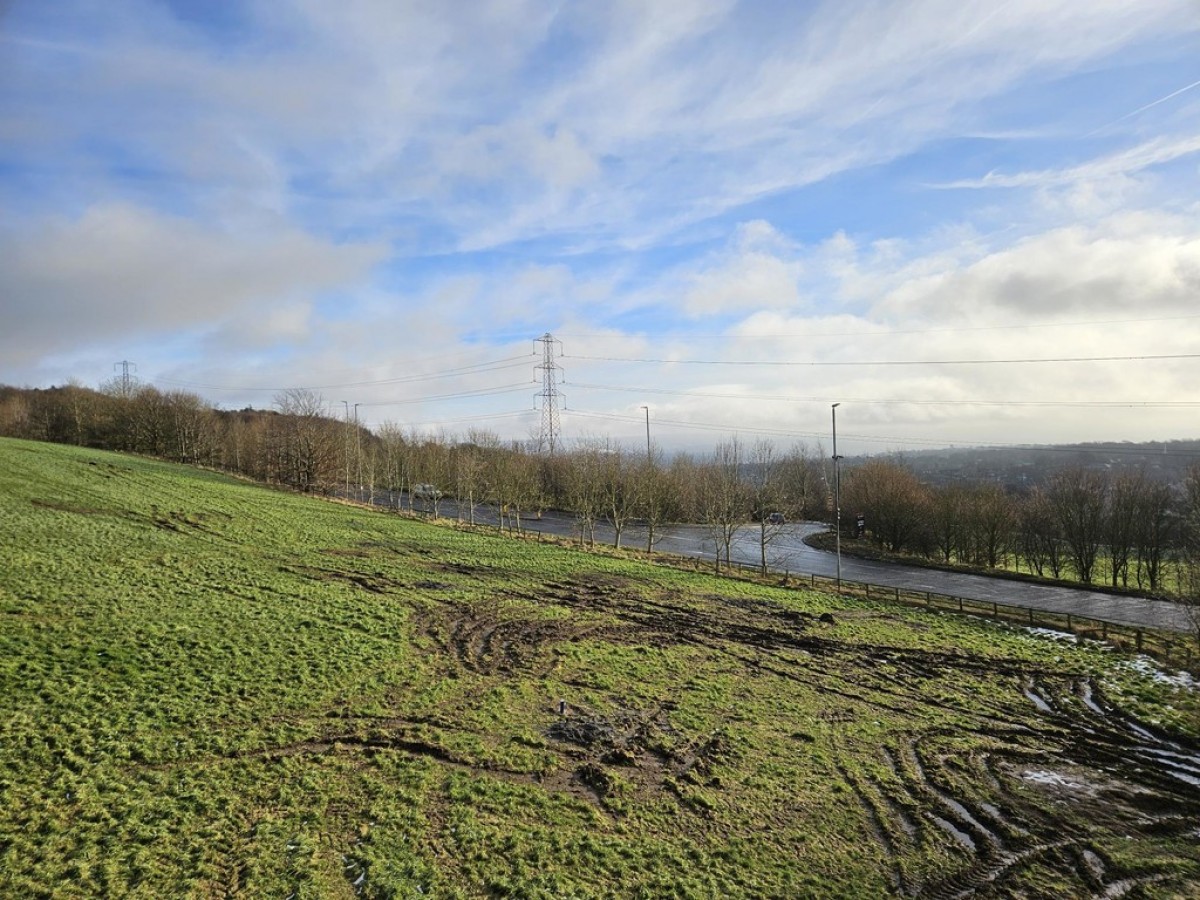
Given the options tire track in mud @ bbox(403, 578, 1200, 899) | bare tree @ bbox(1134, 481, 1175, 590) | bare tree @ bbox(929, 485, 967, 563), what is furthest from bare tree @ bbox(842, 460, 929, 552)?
tire track in mud @ bbox(403, 578, 1200, 899)

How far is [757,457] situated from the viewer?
176 ft

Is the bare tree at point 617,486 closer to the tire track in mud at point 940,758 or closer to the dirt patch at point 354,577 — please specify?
the dirt patch at point 354,577

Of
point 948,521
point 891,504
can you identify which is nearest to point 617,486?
point 891,504

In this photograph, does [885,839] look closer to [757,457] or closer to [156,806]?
[156,806]

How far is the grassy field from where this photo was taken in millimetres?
9070

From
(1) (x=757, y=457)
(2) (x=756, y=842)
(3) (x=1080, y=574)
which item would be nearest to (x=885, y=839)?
(2) (x=756, y=842)

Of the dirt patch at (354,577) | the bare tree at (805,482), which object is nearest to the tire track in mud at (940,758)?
the dirt patch at (354,577)

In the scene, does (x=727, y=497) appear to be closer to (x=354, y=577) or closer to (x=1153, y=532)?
(x=354, y=577)

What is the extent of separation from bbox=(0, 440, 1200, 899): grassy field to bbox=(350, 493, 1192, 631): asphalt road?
1590 centimetres

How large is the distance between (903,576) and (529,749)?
4412 centimetres

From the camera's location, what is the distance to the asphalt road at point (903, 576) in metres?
36.4

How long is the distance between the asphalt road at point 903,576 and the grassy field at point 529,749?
1590 cm

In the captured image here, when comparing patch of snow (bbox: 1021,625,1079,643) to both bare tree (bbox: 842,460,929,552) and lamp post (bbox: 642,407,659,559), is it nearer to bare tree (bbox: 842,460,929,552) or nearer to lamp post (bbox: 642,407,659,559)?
lamp post (bbox: 642,407,659,559)

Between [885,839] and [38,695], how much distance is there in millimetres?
17389
